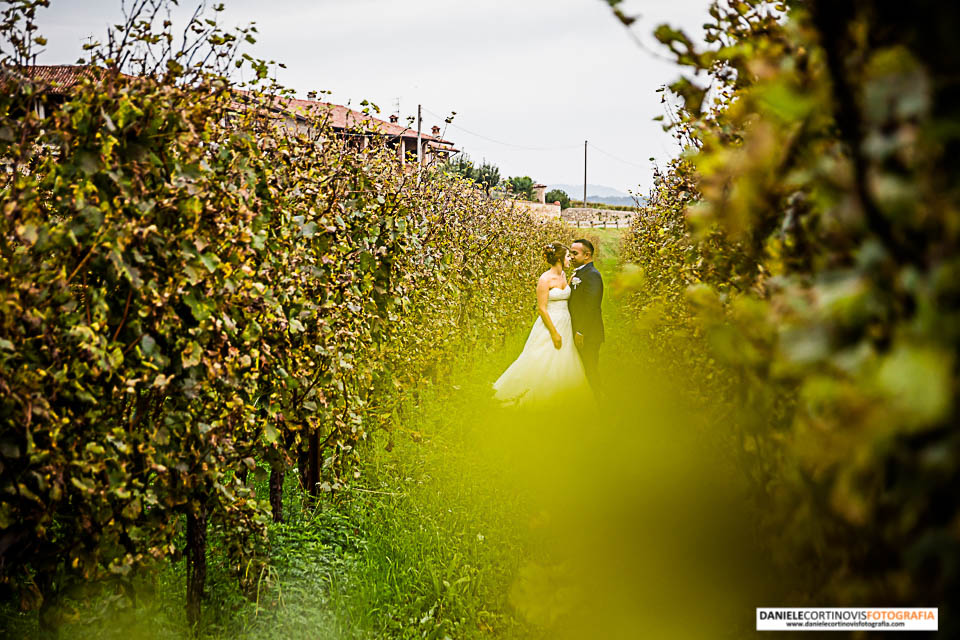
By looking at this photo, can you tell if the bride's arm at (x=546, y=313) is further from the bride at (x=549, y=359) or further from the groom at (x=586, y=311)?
the groom at (x=586, y=311)

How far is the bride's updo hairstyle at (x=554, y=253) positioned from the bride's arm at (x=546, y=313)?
0.90 feet

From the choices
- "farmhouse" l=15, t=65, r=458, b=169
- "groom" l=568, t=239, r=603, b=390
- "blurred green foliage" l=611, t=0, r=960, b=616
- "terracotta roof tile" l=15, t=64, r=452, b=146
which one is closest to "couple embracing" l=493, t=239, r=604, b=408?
"groom" l=568, t=239, r=603, b=390

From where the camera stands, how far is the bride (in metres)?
8.41

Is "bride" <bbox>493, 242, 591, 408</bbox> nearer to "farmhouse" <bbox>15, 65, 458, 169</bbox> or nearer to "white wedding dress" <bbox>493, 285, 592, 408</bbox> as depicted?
"white wedding dress" <bbox>493, 285, 592, 408</bbox>

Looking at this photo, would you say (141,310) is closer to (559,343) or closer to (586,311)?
(559,343)

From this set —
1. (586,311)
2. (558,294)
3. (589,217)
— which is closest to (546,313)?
(558,294)

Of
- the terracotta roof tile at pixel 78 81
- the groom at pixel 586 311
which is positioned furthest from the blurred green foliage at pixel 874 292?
the groom at pixel 586 311

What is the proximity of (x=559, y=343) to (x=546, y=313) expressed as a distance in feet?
1.32

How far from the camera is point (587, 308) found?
8781 mm

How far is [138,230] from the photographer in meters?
2.71

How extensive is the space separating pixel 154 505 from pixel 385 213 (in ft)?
9.47

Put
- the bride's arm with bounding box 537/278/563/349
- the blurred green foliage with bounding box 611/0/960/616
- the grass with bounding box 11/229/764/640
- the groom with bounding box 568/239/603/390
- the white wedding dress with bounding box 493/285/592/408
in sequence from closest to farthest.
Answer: the blurred green foliage with bounding box 611/0/960/616 → the grass with bounding box 11/229/764/640 → the white wedding dress with bounding box 493/285/592/408 → the bride's arm with bounding box 537/278/563/349 → the groom with bounding box 568/239/603/390

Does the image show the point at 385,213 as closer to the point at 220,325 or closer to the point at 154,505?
the point at 220,325

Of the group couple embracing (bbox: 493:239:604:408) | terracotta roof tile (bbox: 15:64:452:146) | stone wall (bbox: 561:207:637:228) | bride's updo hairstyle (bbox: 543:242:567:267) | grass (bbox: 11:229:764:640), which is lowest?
grass (bbox: 11:229:764:640)
